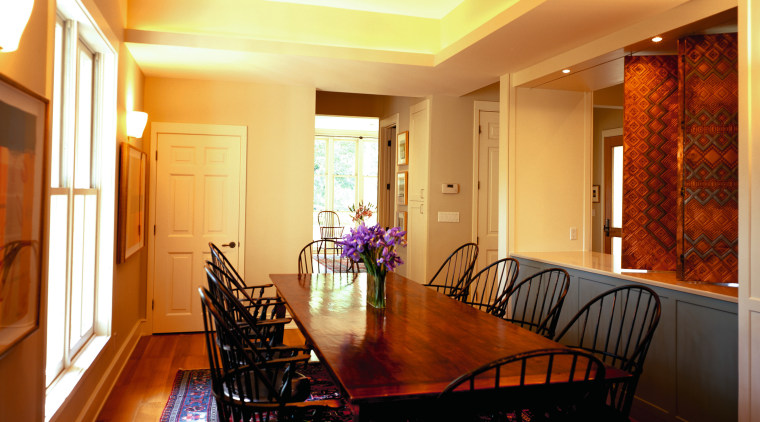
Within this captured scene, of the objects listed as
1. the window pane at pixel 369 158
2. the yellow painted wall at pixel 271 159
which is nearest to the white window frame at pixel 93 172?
the yellow painted wall at pixel 271 159

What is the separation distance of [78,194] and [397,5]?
2980mm

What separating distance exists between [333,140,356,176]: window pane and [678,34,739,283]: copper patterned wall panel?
8.85 m

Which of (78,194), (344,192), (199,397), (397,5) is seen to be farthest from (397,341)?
(344,192)

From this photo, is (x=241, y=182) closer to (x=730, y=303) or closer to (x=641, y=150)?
(x=641, y=150)

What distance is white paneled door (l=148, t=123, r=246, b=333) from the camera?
516 cm

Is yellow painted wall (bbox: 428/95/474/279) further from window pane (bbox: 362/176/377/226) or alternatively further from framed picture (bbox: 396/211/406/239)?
window pane (bbox: 362/176/377/226)

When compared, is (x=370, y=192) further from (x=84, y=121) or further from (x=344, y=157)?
(x=84, y=121)

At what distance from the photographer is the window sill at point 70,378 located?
2451mm

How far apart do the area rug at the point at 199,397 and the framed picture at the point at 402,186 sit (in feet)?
9.85

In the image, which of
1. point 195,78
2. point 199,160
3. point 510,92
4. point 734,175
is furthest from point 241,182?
point 734,175

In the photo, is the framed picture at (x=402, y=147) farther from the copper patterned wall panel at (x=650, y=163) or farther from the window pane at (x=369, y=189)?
the window pane at (x=369, y=189)

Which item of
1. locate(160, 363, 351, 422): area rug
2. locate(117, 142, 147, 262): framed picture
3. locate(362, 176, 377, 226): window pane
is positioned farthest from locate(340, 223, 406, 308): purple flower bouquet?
locate(362, 176, 377, 226): window pane

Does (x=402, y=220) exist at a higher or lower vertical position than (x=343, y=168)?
lower

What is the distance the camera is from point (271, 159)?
5441mm
